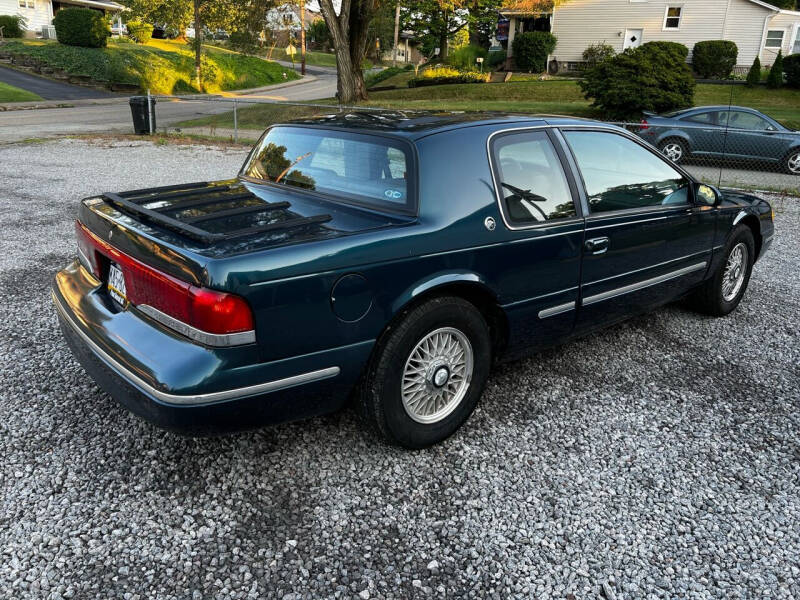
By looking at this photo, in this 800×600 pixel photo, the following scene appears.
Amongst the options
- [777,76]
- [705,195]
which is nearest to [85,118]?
[705,195]

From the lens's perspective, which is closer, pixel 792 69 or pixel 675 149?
pixel 675 149

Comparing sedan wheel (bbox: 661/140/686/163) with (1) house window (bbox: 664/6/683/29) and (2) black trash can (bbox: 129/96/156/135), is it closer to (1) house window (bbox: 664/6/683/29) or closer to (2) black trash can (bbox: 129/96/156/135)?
(2) black trash can (bbox: 129/96/156/135)

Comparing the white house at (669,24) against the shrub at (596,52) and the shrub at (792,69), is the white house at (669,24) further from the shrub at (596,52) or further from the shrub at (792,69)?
the shrub at (792,69)

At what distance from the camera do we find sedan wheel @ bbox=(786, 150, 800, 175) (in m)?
14.0

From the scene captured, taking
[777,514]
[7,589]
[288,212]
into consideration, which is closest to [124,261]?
[288,212]

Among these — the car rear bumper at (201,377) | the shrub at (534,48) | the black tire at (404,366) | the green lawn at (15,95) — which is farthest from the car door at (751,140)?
the green lawn at (15,95)

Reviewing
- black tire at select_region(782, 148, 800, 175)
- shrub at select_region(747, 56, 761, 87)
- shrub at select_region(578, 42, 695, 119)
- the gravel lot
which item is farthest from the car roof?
shrub at select_region(747, 56, 761, 87)

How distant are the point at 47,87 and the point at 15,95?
5.19 meters

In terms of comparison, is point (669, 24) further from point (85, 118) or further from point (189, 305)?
point (189, 305)

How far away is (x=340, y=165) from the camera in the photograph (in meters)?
3.44

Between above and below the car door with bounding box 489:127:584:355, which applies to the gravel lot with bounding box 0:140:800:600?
below

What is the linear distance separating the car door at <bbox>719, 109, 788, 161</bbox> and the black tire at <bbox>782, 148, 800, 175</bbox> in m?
0.16

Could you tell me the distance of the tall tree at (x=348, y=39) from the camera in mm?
21016

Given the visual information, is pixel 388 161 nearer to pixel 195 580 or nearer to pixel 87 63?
pixel 195 580
